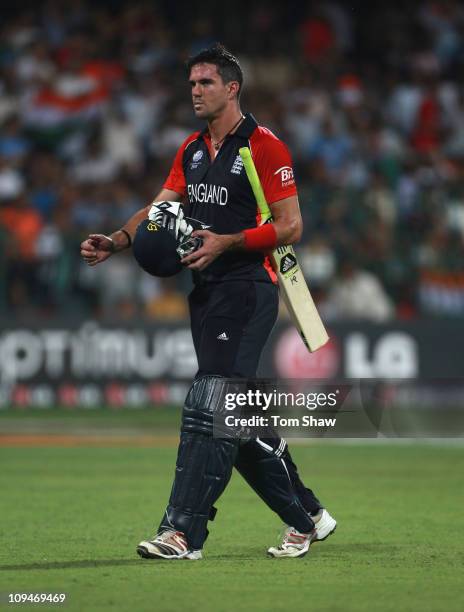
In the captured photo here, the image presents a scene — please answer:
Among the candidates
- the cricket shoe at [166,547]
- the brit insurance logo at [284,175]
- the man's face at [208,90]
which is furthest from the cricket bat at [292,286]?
the cricket shoe at [166,547]

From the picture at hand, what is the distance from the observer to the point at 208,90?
6871 millimetres

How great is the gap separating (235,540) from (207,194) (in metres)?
1.96

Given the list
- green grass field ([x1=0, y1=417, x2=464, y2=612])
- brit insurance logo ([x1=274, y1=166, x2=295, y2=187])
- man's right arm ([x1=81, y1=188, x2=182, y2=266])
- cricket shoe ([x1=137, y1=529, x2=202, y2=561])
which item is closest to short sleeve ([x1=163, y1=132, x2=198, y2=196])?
man's right arm ([x1=81, y1=188, x2=182, y2=266])

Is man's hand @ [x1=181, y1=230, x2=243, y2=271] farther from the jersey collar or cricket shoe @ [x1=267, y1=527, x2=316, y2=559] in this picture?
cricket shoe @ [x1=267, y1=527, x2=316, y2=559]

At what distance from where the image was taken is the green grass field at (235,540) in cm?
575

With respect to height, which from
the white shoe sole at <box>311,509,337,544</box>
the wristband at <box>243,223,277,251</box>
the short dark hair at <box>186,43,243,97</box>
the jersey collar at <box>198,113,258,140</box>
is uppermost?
the short dark hair at <box>186,43,243,97</box>

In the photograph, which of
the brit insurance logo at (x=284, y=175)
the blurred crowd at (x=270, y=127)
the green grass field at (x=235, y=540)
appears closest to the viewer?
the green grass field at (x=235, y=540)

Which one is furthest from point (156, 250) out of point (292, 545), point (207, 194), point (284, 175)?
point (292, 545)

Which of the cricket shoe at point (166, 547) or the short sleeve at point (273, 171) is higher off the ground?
the short sleeve at point (273, 171)

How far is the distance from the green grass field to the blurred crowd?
4526 mm

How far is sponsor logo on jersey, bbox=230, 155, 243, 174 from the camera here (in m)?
6.82

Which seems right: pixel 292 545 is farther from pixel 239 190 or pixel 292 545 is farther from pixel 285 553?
pixel 239 190

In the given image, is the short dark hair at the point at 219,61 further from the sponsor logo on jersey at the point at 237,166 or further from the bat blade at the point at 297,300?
the bat blade at the point at 297,300

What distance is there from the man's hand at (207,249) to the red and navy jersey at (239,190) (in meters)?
0.27
